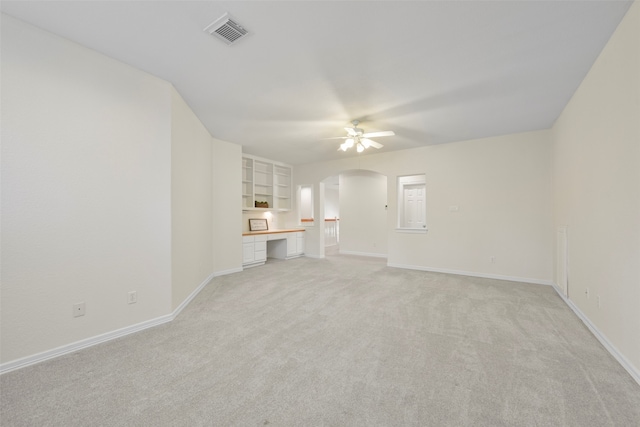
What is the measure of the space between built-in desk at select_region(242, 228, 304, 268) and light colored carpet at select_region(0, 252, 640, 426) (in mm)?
2417

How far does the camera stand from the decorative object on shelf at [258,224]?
6.21 m

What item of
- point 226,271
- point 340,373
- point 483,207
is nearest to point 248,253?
point 226,271

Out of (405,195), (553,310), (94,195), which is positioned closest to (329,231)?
(405,195)

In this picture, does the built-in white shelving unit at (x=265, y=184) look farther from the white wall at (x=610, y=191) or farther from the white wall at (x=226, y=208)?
the white wall at (x=610, y=191)

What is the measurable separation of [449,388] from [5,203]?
3423 millimetres

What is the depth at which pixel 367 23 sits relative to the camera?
1.89 meters

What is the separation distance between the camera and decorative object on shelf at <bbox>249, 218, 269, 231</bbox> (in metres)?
6.21

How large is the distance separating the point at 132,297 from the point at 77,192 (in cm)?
Result: 110

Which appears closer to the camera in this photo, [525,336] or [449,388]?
[449,388]

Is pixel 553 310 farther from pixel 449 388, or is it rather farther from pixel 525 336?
pixel 449 388

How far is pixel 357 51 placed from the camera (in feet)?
7.25

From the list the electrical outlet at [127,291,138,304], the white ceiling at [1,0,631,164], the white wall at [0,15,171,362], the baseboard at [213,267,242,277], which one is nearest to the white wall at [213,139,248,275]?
the baseboard at [213,267,242,277]

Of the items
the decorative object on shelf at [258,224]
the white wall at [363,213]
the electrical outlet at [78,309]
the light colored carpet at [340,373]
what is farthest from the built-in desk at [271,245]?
the electrical outlet at [78,309]

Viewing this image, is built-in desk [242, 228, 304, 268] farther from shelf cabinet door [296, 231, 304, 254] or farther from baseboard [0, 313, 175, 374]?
baseboard [0, 313, 175, 374]
